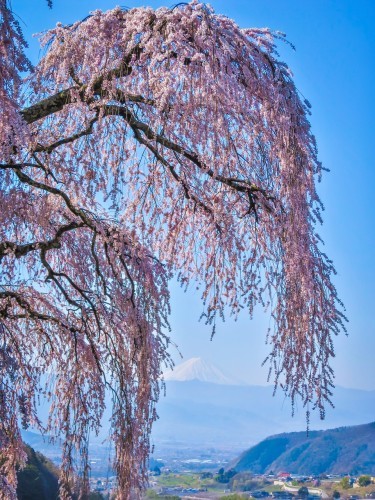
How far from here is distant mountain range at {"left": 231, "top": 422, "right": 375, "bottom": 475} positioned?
217ft

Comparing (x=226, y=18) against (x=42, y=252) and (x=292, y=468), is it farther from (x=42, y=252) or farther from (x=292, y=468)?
(x=292, y=468)

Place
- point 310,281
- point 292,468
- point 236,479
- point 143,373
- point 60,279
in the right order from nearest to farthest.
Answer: point 310,281 < point 143,373 < point 60,279 < point 236,479 < point 292,468

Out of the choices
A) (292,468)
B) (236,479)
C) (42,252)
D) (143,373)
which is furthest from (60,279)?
(292,468)

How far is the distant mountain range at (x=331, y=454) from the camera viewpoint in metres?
66.1

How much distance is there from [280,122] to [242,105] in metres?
0.29

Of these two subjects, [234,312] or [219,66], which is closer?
[219,66]

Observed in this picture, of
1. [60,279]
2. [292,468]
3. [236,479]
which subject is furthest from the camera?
[292,468]

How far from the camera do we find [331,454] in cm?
6619

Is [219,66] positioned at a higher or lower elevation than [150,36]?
lower

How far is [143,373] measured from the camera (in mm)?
5391

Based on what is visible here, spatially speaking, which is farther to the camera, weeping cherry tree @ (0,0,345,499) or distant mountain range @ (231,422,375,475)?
distant mountain range @ (231,422,375,475)

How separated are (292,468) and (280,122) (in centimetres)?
6731

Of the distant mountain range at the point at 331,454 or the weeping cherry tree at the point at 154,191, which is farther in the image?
the distant mountain range at the point at 331,454

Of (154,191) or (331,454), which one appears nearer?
(154,191)
